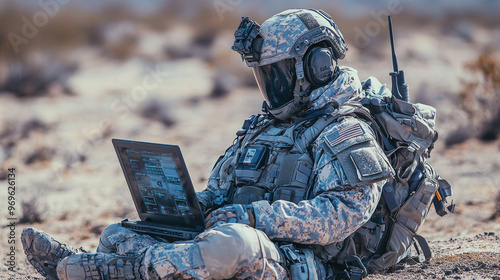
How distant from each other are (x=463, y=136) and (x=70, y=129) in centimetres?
832

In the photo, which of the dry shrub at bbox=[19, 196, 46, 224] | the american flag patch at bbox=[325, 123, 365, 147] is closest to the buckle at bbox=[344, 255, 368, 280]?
the american flag patch at bbox=[325, 123, 365, 147]

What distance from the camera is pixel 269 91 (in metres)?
5.71

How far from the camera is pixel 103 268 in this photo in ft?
15.4

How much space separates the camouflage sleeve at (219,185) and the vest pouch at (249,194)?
330 mm

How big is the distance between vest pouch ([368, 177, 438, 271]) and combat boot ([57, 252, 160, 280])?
188 cm

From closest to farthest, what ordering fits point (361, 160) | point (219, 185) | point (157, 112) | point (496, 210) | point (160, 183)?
point (361, 160) < point (160, 183) < point (219, 185) < point (496, 210) < point (157, 112)

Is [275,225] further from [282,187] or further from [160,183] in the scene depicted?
[160,183]

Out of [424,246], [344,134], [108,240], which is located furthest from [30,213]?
[344,134]

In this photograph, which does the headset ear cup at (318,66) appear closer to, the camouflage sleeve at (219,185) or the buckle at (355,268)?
the camouflage sleeve at (219,185)

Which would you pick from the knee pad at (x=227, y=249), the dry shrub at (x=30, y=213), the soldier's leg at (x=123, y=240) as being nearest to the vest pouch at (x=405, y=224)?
the knee pad at (x=227, y=249)

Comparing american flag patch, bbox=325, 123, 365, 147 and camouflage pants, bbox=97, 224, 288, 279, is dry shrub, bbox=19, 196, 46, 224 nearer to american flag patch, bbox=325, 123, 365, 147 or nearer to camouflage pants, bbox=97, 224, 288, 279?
camouflage pants, bbox=97, 224, 288, 279

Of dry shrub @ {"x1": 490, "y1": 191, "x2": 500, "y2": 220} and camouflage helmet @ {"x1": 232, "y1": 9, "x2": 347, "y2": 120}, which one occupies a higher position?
camouflage helmet @ {"x1": 232, "y1": 9, "x2": 347, "y2": 120}

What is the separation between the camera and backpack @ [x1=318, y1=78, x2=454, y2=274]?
18.2 ft

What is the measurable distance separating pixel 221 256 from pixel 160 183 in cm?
87
